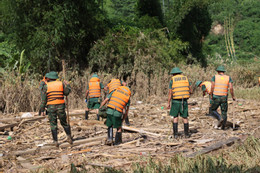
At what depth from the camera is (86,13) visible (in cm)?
1873

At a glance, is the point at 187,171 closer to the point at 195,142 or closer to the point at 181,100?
the point at 195,142

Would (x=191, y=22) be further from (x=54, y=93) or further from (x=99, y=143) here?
(x=54, y=93)

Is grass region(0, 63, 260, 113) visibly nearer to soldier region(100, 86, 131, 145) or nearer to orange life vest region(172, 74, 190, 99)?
soldier region(100, 86, 131, 145)

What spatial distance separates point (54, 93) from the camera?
7.43 m

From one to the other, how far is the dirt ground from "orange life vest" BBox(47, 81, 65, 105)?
119cm

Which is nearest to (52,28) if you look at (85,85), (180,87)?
(85,85)

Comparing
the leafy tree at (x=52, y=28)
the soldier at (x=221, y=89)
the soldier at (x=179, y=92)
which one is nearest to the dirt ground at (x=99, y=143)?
the soldier at (x=221, y=89)

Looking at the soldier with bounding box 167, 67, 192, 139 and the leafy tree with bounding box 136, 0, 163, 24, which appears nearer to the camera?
the soldier with bounding box 167, 67, 192, 139

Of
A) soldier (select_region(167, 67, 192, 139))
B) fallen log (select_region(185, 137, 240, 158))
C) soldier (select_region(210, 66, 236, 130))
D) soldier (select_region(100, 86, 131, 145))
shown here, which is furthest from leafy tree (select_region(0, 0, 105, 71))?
fallen log (select_region(185, 137, 240, 158))

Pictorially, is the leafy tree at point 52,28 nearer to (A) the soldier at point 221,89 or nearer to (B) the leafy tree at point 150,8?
(A) the soldier at point 221,89

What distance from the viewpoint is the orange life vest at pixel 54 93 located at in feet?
24.3

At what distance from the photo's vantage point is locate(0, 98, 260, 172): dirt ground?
6229mm

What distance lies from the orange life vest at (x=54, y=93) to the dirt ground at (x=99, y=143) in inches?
46.8

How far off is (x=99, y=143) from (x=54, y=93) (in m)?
1.82
